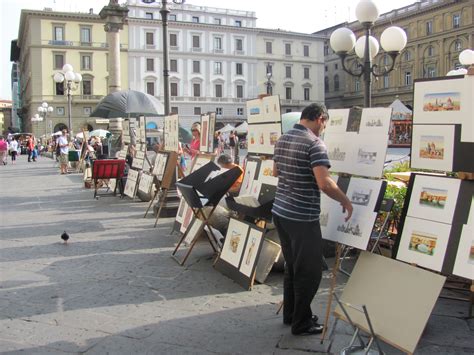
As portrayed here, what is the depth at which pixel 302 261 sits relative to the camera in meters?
3.75

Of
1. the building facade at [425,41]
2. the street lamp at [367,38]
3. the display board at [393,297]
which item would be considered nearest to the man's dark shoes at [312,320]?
the display board at [393,297]

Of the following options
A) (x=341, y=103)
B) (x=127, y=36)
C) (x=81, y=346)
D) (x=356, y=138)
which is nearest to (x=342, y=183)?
(x=356, y=138)

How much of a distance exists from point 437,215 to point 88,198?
33.5ft

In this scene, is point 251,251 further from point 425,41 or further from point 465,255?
point 425,41

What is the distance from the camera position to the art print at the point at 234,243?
207 inches

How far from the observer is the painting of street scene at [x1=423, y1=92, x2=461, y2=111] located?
3469 millimetres

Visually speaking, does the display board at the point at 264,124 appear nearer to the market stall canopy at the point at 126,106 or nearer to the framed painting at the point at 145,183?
the framed painting at the point at 145,183

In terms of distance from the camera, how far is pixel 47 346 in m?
3.73

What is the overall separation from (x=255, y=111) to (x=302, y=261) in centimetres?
283

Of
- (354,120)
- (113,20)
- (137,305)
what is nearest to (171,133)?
(137,305)

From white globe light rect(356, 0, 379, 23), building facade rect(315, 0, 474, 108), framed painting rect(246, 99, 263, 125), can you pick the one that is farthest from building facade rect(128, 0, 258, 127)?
framed painting rect(246, 99, 263, 125)

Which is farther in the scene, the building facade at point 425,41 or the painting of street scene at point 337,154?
the building facade at point 425,41

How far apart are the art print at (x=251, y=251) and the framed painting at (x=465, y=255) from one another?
1.98m

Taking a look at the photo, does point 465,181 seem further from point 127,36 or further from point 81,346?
point 127,36
